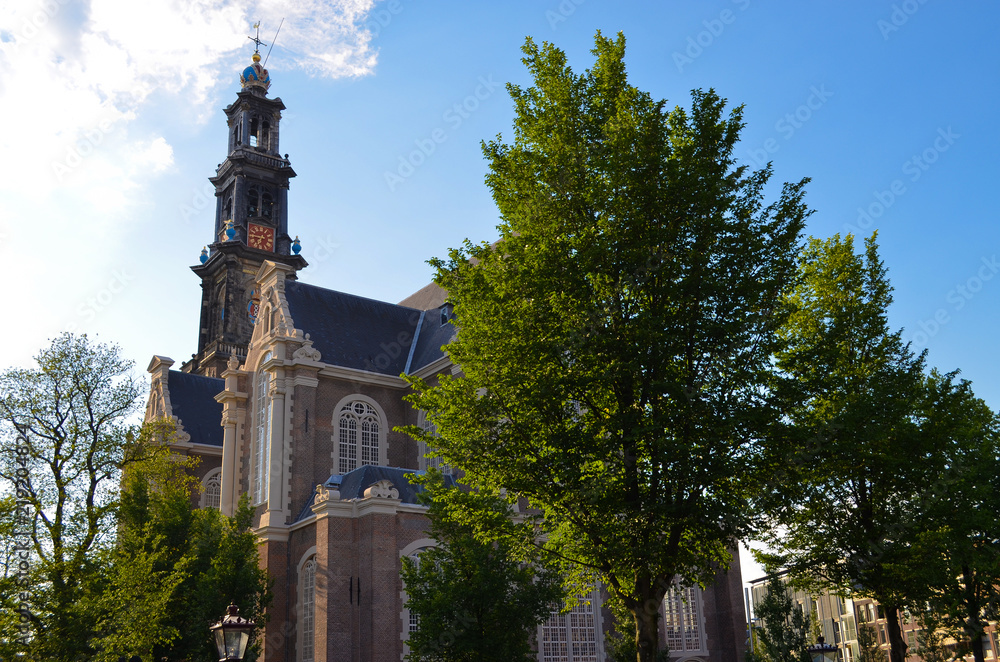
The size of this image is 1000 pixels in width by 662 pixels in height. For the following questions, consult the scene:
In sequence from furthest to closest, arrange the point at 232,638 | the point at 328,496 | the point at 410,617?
the point at 328,496
the point at 410,617
the point at 232,638

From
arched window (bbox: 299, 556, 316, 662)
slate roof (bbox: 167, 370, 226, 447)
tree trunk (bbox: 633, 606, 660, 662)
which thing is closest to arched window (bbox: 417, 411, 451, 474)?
arched window (bbox: 299, 556, 316, 662)

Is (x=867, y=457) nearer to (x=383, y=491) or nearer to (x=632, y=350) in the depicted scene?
(x=632, y=350)

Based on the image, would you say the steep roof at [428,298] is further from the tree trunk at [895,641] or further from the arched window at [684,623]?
the tree trunk at [895,641]

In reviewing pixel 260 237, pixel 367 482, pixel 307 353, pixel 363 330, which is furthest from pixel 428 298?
pixel 260 237

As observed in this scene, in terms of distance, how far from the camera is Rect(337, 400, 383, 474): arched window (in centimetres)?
3553

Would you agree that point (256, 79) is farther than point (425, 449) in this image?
Yes

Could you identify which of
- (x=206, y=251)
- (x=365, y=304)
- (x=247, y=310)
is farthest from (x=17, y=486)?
(x=206, y=251)

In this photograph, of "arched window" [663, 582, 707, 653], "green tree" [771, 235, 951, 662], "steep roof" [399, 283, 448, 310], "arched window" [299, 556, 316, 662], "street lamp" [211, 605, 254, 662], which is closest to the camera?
"street lamp" [211, 605, 254, 662]

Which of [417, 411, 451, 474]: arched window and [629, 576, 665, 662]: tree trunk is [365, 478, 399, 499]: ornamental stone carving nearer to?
[417, 411, 451, 474]: arched window

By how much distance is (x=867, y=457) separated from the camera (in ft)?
67.7

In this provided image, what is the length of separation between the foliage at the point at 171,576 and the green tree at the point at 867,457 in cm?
1743

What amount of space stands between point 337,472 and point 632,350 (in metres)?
22.2

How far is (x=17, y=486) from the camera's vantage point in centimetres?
2844

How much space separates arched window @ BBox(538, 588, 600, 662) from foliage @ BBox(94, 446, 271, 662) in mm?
10334
